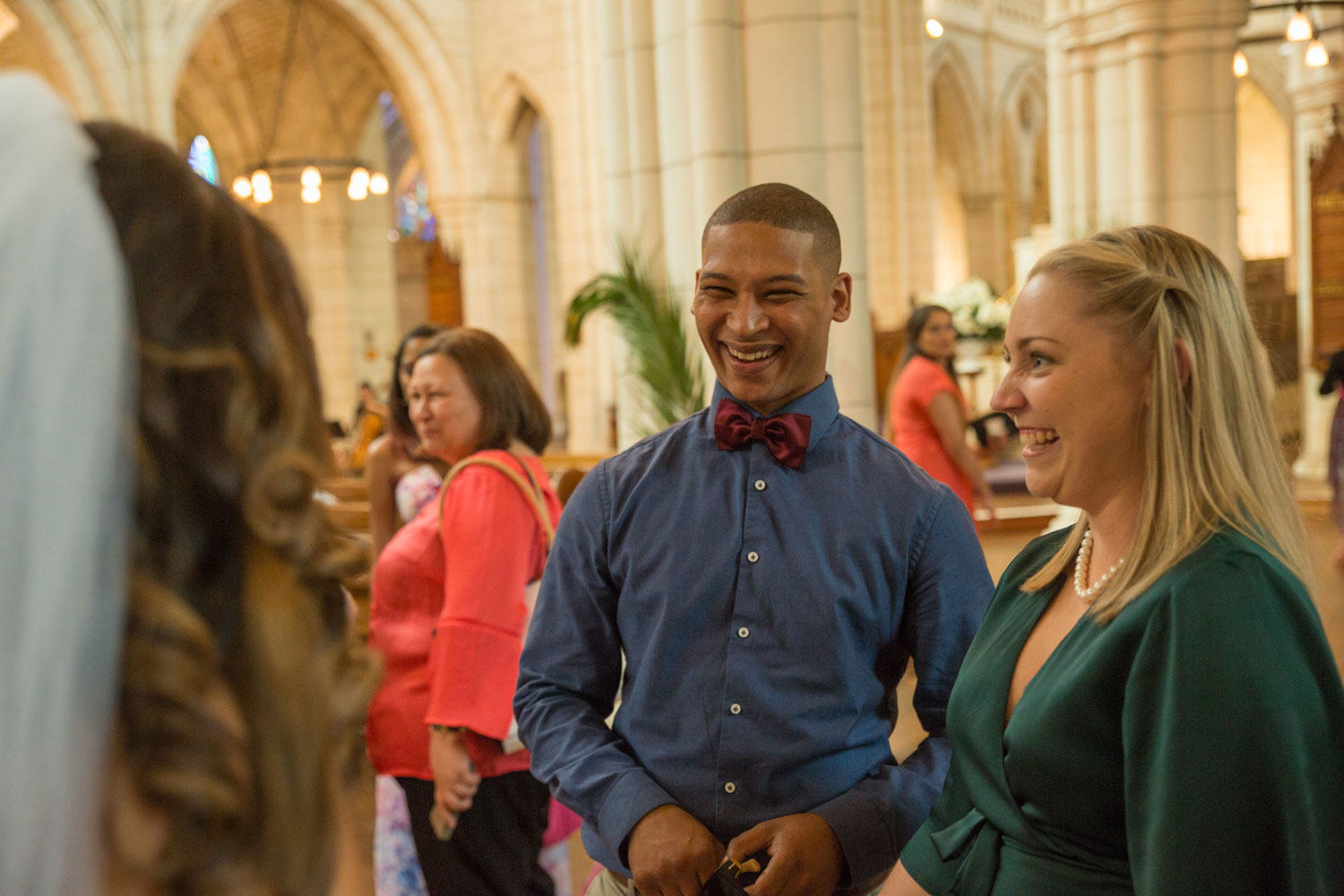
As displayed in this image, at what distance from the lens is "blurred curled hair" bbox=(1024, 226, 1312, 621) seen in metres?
1.37

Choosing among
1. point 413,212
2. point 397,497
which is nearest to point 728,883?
point 397,497

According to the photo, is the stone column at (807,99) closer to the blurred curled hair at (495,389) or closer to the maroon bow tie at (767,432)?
the blurred curled hair at (495,389)

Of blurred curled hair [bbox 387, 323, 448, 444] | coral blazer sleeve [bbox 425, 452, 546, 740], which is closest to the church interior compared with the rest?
coral blazer sleeve [bbox 425, 452, 546, 740]

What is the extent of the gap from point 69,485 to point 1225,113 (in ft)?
29.8

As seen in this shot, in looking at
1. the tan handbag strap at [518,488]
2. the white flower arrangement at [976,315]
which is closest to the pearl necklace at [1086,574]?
the tan handbag strap at [518,488]

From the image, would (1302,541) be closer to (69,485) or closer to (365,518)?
(69,485)

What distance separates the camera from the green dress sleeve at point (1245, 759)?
1210mm

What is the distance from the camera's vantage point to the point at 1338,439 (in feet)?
17.9

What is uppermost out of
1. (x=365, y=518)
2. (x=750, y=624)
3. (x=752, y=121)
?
(x=752, y=121)

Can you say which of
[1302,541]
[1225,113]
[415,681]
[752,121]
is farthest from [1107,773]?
[1225,113]

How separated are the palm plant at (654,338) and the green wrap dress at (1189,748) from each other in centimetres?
327

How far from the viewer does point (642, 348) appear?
15.6 feet

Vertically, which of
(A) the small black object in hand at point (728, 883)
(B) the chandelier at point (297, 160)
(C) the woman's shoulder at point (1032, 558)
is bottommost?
(A) the small black object in hand at point (728, 883)

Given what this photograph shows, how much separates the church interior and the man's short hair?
805 millimetres
